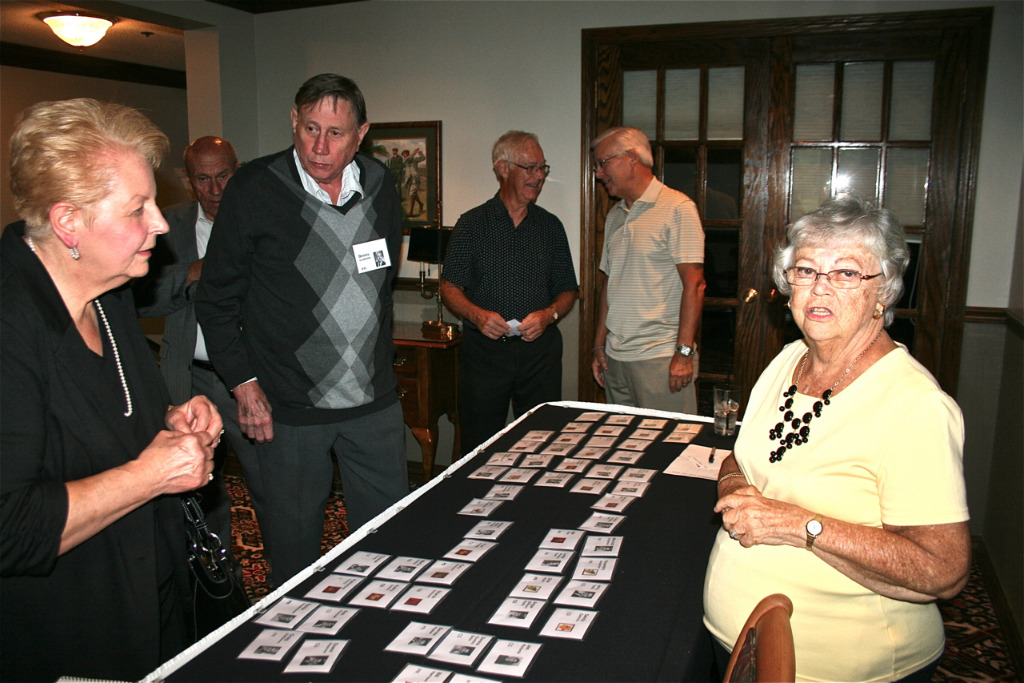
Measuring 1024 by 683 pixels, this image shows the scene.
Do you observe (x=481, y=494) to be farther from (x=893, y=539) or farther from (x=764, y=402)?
(x=893, y=539)

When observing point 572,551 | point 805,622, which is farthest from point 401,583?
point 805,622

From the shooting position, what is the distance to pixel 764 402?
1.65m

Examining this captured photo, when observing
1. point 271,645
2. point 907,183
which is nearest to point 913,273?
point 907,183

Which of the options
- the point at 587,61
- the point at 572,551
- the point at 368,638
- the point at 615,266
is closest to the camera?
the point at 368,638

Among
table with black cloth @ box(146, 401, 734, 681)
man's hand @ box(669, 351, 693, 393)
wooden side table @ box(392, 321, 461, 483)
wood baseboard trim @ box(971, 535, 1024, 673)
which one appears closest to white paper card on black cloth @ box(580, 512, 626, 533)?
table with black cloth @ box(146, 401, 734, 681)

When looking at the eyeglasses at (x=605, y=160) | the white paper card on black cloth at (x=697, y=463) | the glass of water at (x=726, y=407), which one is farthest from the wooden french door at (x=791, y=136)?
the white paper card on black cloth at (x=697, y=463)

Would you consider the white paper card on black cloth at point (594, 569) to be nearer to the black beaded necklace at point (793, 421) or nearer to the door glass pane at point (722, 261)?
the black beaded necklace at point (793, 421)

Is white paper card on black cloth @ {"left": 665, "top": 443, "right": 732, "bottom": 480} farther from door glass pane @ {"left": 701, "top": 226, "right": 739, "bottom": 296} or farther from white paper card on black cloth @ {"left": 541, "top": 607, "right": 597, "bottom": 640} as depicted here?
door glass pane @ {"left": 701, "top": 226, "right": 739, "bottom": 296}

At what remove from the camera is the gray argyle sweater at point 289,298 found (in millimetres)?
2189

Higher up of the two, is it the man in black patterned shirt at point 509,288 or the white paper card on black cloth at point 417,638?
the man in black patterned shirt at point 509,288

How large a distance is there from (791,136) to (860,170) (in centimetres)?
40

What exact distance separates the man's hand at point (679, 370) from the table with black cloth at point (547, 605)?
3.87 feet

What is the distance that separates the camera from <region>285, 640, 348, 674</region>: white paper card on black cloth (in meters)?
1.20

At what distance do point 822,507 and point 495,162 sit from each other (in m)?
2.54
